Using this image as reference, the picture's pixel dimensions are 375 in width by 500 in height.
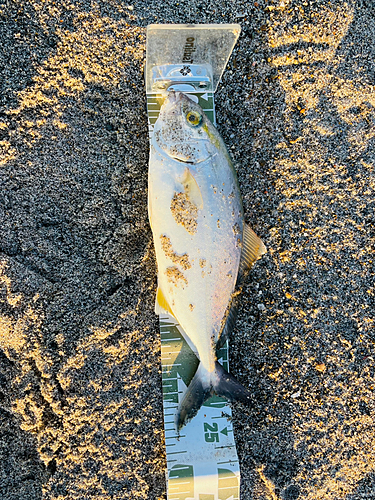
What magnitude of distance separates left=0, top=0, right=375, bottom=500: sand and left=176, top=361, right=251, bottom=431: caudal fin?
0.87 feet

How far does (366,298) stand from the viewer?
271 cm

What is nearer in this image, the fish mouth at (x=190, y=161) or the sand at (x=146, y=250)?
the fish mouth at (x=190, y=161)

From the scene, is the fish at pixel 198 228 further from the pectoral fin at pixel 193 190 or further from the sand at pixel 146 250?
the sand at pixel 146 250

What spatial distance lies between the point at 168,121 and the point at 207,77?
28.3 inches

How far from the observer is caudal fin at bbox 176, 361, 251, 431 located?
2396 millimetres

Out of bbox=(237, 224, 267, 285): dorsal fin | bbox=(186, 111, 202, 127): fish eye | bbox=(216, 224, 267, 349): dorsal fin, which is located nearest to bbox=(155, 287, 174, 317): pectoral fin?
bbox=(216, 224, 267, 349): dorsal fin

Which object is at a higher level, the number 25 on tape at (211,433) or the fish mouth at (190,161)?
the fish mouth at (190,161)

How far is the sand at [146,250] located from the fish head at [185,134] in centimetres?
40

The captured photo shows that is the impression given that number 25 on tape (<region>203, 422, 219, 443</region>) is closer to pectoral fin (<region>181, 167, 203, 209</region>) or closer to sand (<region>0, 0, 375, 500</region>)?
sand (<region>0, 0, 375, 500</region>)

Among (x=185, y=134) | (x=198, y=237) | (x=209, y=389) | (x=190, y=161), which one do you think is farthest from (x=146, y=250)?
(x=209, y=389)

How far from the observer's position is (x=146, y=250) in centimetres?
257

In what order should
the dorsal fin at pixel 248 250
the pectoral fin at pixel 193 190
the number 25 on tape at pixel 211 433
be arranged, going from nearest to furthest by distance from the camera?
the pectoral fin at pixel 193 190 < the dorsal fin at pixel 248 250 < the number 25 on tape at pixel 211 433

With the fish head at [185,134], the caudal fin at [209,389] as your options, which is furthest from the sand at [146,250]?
the fish head at [185,134]

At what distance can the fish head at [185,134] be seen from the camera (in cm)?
221
